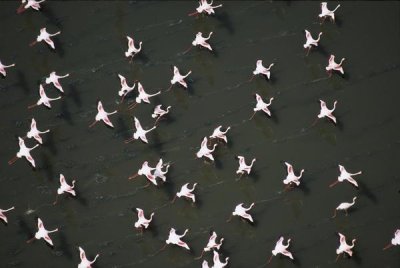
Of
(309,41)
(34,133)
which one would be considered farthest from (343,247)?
(34,133)

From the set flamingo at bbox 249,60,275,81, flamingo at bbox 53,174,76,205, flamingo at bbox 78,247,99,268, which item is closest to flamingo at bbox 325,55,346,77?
flamingo at bbox 249,60,275,81

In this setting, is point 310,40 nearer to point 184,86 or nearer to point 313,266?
point 184,86

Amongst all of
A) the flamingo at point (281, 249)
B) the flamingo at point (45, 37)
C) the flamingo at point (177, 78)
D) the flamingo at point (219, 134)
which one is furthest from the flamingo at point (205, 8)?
the flamingo at point (281, 249)

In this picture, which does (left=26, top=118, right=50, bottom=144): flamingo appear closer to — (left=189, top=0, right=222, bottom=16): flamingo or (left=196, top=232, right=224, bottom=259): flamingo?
(left=196, top=232, right=224, bottom=259): flamingo

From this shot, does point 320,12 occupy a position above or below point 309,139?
above

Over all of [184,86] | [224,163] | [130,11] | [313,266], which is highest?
[130,11]

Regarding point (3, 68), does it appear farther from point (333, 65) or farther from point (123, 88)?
point (333, 65)

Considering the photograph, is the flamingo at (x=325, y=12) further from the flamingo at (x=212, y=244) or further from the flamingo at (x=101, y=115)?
the flamingo at (x=212, y=244)

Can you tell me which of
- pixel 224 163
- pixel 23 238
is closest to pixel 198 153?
pixel 224 163
